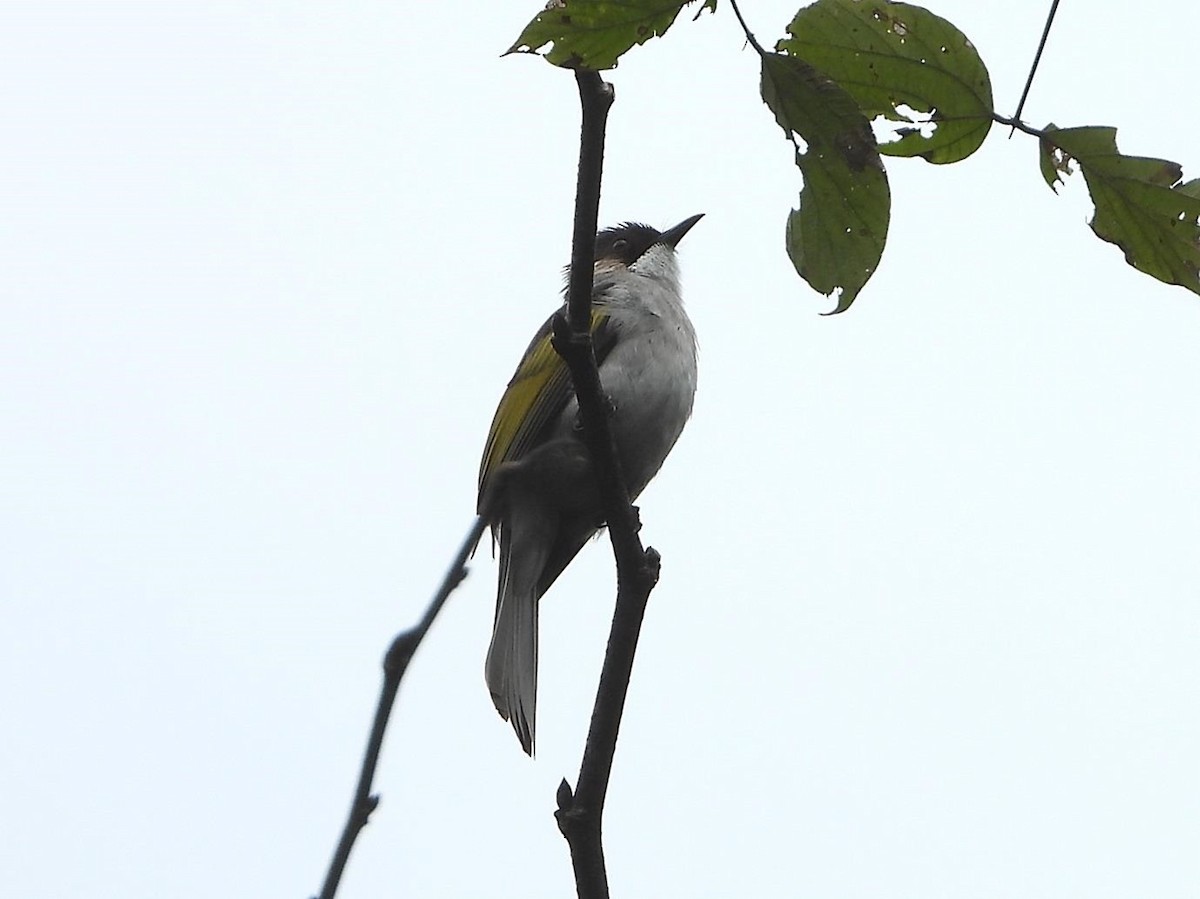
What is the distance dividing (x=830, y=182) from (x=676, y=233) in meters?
4.42

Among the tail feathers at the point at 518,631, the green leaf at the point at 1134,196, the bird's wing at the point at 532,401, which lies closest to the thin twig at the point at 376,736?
the green leaf at the point at 1134,196

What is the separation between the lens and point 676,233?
6379mm

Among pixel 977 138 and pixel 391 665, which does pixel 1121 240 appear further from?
pixel 391 665

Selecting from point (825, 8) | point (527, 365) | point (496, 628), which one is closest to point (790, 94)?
point (825, 8)

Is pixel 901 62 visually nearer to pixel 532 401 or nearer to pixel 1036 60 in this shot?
pixel 1036 60

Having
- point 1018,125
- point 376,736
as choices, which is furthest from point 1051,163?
point 376,736

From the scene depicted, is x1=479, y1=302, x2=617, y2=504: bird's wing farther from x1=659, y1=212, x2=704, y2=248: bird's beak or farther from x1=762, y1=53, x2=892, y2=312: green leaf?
x1=762, y1=53, x2=892, y2=312: green leaf

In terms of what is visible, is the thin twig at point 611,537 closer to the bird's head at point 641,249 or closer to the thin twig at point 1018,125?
the thin twig at point 1018,125

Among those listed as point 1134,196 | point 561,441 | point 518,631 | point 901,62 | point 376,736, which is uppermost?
point 561,441

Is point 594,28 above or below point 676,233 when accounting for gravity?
below

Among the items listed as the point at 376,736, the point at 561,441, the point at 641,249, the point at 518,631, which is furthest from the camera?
the point at 641,249

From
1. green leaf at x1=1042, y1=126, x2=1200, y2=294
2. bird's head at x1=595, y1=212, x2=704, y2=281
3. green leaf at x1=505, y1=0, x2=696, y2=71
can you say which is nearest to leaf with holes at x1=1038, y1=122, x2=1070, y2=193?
green leaf at x1=1042, y1=126, x2=1200, y2=294

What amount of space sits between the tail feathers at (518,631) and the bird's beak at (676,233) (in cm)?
178

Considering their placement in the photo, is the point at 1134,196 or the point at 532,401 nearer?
the point at 1134,196
